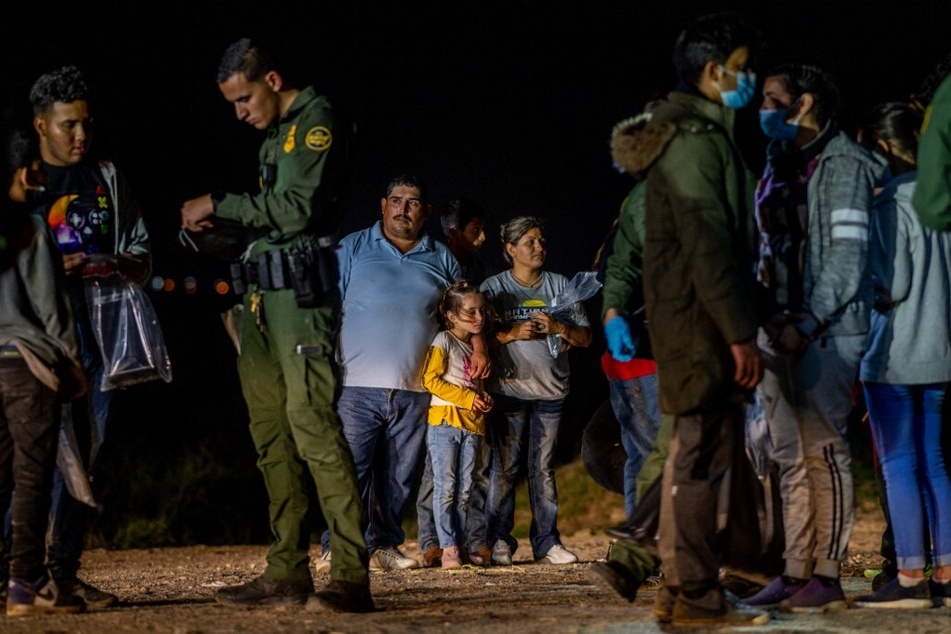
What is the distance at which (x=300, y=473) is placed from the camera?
614 cm

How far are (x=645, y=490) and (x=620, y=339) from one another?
0.59 m

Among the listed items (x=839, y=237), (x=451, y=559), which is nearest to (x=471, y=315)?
(x=451, y=559)

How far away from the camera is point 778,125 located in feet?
19.1

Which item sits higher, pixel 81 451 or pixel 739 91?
pixel 739 91

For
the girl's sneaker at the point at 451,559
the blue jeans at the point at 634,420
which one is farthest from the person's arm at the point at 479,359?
the girl's sneaker at the point at 451,559

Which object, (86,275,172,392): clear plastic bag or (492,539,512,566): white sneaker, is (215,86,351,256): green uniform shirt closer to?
(86,275,172,392): clear plastic bag

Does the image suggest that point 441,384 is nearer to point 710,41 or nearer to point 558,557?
point 558,557

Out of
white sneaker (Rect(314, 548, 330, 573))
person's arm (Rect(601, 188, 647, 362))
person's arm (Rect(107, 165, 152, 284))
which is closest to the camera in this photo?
person's arm (Rect(601, 188, 647, 362))

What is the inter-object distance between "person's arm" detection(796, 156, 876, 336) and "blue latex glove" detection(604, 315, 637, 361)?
646mm

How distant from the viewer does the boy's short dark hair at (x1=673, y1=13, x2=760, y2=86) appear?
5160 mm

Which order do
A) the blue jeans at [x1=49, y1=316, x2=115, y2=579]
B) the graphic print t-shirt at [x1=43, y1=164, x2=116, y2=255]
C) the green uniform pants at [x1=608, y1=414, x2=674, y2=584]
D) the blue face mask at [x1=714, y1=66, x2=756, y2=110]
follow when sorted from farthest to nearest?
the graphic print t-shirt at [x1=43, y1=164, x2=116, y2=255], the blue jeans at [x1=49, y1=316, x2=115, y2=579], the green uniform pants at [x1=608, y1=414, x2=674, y2=584], the blue face mask at [x1=714, y1=66, x2=756, y2=110]

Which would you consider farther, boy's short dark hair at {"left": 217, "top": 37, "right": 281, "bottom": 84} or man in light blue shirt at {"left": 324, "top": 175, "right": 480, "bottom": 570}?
man in light blue shirt at {"left": 324, "top": 175, "right": 480, "bottom": 570}

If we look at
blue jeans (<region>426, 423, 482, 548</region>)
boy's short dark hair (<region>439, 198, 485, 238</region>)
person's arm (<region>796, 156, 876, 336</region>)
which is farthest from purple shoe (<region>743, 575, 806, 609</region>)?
boy's short dark hair (<region>439, 198, 485, 238</region>)

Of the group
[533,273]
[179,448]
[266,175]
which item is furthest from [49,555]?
[179,448]
